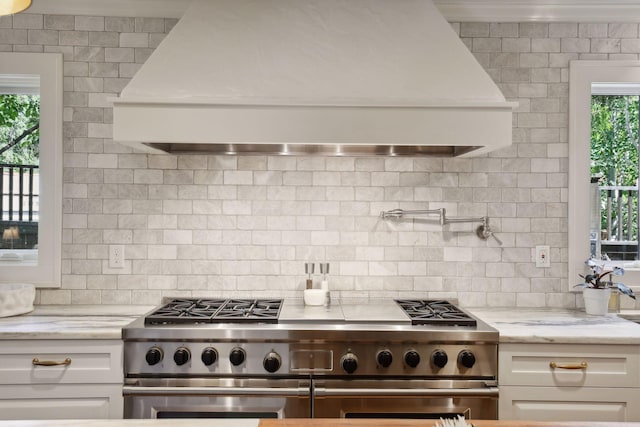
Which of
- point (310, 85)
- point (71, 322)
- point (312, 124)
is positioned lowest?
point (71, 322)

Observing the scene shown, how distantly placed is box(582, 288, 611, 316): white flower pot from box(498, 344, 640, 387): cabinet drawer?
1.57ft

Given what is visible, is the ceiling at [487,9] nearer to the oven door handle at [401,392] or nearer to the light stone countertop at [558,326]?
the light stone countertop at [558,326]

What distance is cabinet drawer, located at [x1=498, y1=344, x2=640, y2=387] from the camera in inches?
92.7

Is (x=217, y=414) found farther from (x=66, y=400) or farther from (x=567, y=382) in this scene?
(x=567, y=382)

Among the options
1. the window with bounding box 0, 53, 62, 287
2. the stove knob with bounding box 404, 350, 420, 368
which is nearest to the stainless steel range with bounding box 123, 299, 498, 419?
the stove knob with bounding box 404, 350, 420, 368

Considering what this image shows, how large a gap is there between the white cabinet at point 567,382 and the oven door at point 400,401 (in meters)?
0.13

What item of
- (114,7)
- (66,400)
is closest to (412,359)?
(66,400)

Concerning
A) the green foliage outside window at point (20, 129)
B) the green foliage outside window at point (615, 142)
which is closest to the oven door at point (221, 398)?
the green foliage outside window at point (20, 129)

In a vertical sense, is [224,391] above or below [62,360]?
below

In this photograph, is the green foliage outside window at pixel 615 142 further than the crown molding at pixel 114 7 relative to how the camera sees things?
Yes

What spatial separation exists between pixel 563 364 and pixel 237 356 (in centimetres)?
144

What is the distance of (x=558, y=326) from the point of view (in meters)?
2.52

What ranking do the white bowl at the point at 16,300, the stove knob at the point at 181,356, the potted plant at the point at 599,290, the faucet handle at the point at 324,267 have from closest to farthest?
the stove knob at the point at 181,356, the white bowl at the point at 16,300, the potted plant at the point at 599,290, the faucet handle at the point at 324,267

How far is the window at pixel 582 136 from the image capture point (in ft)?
9.80
